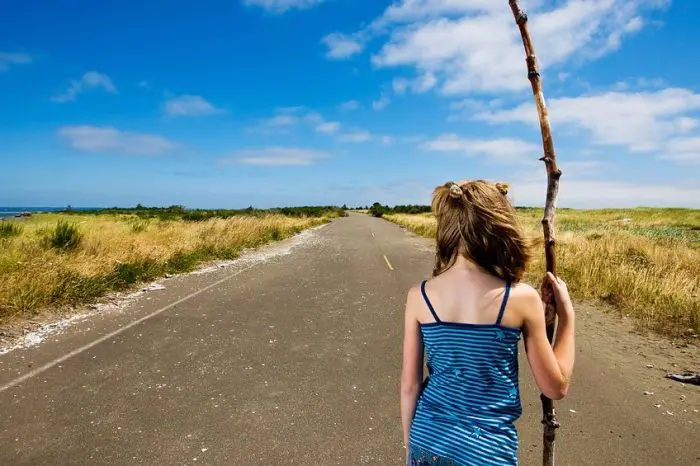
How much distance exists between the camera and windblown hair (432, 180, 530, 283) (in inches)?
63.9

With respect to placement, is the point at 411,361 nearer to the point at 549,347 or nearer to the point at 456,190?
the point at 549,347

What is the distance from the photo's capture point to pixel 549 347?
163 centimetres

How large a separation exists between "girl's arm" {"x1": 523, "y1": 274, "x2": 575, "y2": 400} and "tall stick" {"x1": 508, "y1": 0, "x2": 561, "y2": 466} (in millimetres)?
172

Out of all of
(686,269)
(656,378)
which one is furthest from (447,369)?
(686,269)

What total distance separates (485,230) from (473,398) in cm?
61

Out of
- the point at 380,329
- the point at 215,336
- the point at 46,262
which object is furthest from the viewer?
the point at 46,262

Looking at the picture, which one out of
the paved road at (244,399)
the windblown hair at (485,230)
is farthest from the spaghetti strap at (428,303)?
the paved road at (244,399)

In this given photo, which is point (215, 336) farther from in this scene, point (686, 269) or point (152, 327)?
point (686, 269)

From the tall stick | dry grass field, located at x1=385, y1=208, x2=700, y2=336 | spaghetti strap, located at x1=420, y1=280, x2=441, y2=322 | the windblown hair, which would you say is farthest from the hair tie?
dry grass field, located at x1=385, y1=208, x2=700, y2=336

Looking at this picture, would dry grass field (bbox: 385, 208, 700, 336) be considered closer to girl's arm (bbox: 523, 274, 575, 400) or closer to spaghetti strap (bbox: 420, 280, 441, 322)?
girl's arm (bbox: 523, 274, 575, 400)

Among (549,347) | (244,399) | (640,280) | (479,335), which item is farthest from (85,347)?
(640,280)

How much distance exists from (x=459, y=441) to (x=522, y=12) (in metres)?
1.80

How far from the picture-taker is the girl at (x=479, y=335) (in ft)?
5.19

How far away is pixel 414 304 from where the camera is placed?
67.0 inches
